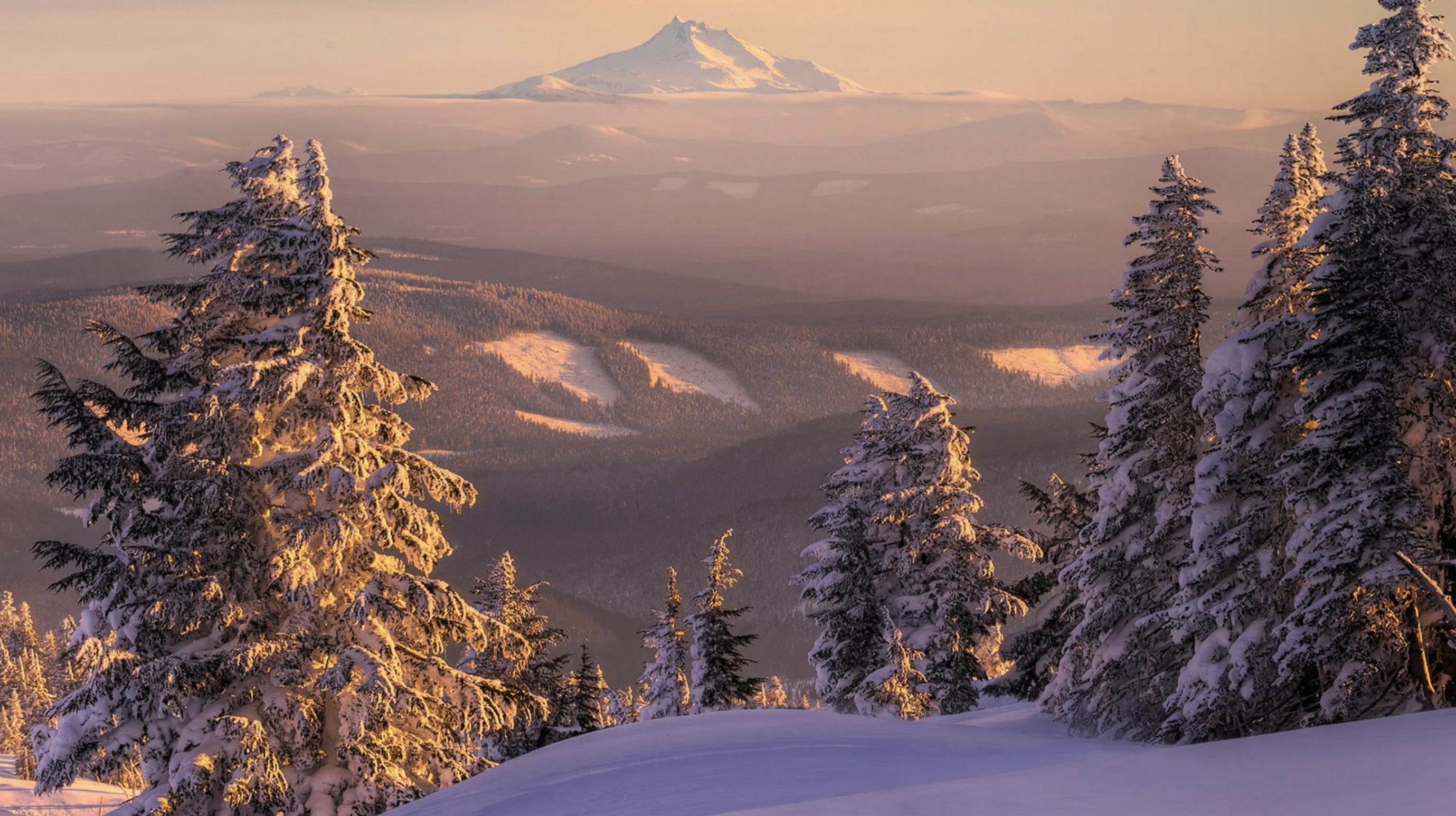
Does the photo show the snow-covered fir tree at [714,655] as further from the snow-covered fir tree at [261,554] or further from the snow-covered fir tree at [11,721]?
the snow-covered fir tree at [11,721]

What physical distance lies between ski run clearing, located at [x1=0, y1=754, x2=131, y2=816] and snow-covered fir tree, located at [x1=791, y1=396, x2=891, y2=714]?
802 inches

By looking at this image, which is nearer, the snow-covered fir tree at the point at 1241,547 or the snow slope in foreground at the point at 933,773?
the snow slope in foreground at the point at 933,773

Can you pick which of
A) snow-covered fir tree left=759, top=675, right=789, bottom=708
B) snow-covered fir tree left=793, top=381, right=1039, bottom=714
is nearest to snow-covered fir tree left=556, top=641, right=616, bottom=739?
snow-covered fir tree left=793, top=381, right=1039, bottom=714

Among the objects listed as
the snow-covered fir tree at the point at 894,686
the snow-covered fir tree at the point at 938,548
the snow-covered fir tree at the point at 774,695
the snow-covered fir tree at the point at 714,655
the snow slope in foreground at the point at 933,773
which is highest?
the snow slope in foreground at the point at 933,773

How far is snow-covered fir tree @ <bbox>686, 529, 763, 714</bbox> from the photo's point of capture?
4200cm

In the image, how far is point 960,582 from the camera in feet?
113

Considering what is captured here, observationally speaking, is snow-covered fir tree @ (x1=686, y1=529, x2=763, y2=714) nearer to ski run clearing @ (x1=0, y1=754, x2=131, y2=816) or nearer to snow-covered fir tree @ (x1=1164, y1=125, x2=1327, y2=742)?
ski run clearing @ (x1=0, y1=754, x2=131, y2=816)

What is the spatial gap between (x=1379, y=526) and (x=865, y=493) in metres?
17.4

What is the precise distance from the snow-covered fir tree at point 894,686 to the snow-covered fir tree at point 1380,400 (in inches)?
498

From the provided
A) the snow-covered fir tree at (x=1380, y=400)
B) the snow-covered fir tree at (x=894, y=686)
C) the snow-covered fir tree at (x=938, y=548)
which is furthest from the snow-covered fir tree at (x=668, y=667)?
the snow-covered fir tree at (x=1380, y=400)

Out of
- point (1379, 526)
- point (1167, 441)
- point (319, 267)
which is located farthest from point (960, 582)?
point (319, 267)

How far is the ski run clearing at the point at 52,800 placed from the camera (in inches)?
1683

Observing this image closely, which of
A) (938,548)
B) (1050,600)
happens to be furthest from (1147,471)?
(938,548)

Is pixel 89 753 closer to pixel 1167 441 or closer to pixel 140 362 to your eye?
pixel 140 362
